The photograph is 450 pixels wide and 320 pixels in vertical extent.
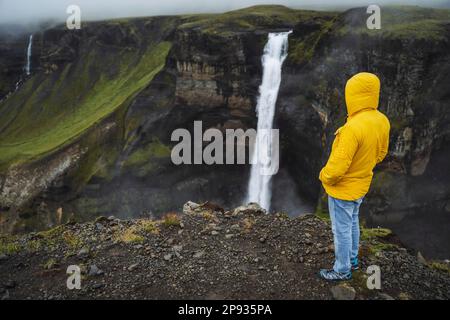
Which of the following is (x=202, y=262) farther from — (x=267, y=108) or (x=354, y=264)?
(x=267, y=108)

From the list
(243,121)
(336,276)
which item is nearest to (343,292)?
(336,276)

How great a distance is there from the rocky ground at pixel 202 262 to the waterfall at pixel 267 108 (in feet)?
137

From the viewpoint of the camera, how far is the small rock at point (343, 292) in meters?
7.51

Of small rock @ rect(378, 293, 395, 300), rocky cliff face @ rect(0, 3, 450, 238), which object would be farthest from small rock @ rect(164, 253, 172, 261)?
rocky cliff face @ rect(0, 3, 450, 238)

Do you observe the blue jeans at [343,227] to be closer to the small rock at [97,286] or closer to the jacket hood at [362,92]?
the jacket hood at [362,92]

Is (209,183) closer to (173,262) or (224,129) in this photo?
(224,129)

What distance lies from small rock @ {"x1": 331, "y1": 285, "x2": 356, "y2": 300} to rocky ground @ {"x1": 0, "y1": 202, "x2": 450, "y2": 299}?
18mm

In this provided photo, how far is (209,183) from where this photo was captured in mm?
58750

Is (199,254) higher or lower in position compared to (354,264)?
lower

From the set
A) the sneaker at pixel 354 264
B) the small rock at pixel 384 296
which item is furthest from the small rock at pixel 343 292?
the sneaker at pixel 354 264

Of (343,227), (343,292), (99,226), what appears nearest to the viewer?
(343,292)

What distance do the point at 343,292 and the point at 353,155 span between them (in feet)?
8.10

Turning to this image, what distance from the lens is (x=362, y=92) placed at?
734 cm

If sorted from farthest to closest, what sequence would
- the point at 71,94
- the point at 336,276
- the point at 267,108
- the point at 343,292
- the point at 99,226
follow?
the point at 71,94 < the point at 267,108 < the point at 99,226 < the point at 336,276 < the point at 343,292
